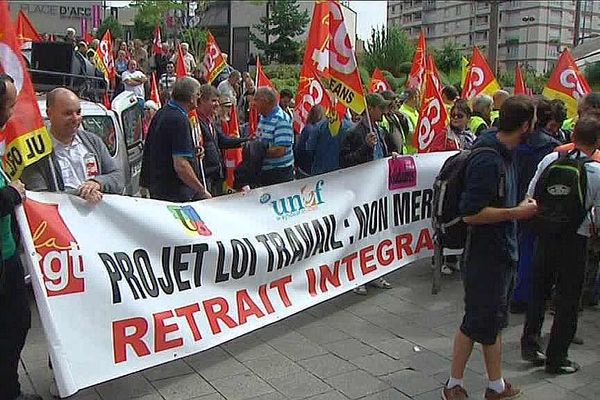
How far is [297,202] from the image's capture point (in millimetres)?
5715

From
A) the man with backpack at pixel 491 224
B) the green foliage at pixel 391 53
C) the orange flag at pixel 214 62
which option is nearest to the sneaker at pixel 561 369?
the man with backpack at pixel 491 224

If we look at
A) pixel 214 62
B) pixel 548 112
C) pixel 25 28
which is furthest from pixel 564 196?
pixel 25 28

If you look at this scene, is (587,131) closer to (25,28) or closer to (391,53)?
(25,28)

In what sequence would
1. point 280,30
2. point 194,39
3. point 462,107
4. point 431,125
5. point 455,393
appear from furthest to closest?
point 280,30, point 194,39, point 462,107, point 431,125, point 455,393

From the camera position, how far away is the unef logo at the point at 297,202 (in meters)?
5.47

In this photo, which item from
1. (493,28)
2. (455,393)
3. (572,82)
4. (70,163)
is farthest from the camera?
(493,28)

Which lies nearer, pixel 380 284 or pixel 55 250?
pixel 55 250

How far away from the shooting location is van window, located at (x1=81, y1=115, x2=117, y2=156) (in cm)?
666

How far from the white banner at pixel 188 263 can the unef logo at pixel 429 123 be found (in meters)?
0.96

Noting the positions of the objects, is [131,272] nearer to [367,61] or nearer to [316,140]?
[316,140]

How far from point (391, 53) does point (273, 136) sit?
2569 centimetres

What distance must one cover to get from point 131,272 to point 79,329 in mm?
489

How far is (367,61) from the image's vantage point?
3322 centimetres

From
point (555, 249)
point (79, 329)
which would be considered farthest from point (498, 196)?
point (79, 329)
